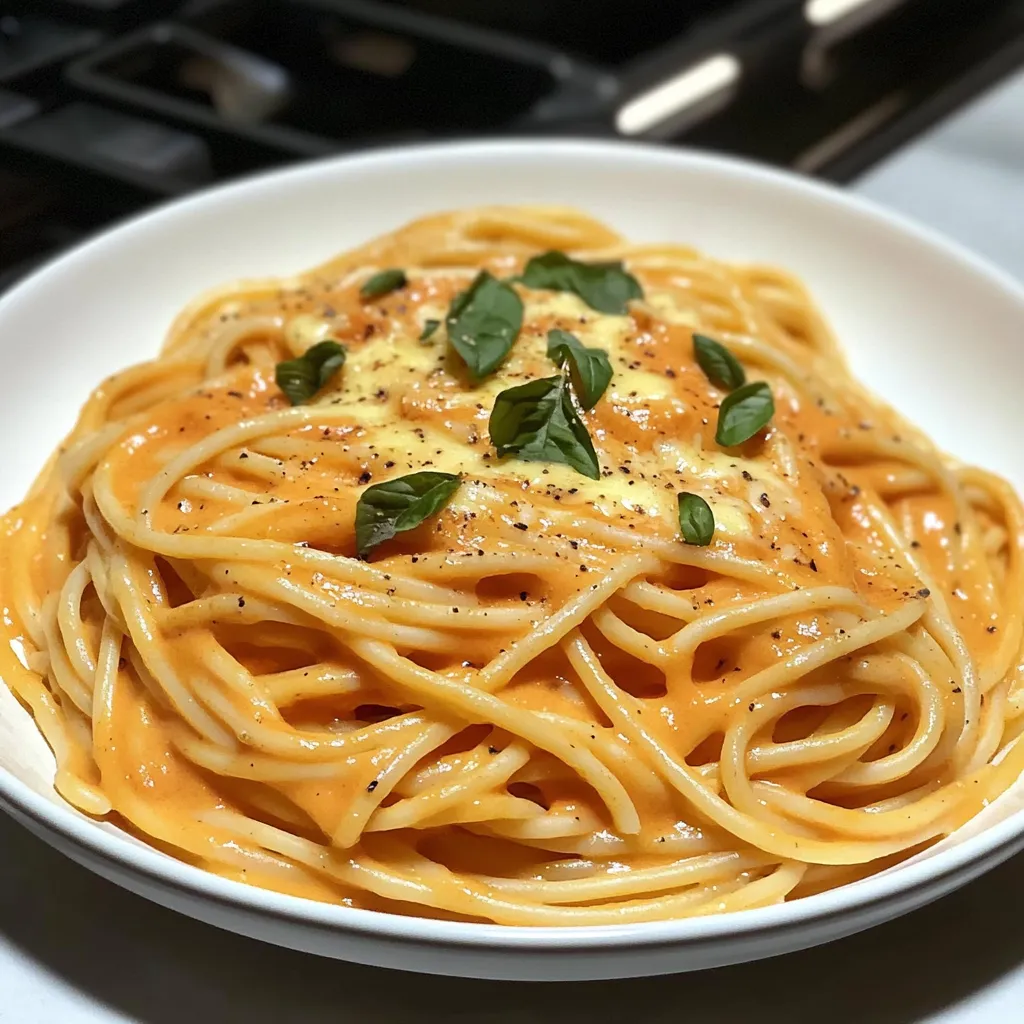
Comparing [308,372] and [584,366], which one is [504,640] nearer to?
[584,366]

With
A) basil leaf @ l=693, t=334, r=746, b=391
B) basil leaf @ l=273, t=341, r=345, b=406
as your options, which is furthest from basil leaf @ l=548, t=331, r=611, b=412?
basil leaf @ l=273, t=341, r=345, b=406

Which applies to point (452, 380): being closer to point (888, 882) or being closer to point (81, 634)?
point (81, 634)

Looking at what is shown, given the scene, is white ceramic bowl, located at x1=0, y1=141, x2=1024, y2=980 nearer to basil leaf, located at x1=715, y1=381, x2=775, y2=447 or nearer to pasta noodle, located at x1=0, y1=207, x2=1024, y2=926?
pasta noodle, located at x1=0, y1=207, x2=1024, y2=926

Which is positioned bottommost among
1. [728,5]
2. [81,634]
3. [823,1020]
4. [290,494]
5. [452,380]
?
[823,1020]

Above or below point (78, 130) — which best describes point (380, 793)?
below

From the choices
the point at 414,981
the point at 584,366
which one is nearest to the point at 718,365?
the point at 584,366

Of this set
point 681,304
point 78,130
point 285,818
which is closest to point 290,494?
point 285,818

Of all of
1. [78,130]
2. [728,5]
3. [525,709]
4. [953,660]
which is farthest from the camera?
[728,5]

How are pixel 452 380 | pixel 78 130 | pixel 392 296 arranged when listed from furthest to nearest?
pixel 78 130 → pixel 392 296 → pixel 452 380
